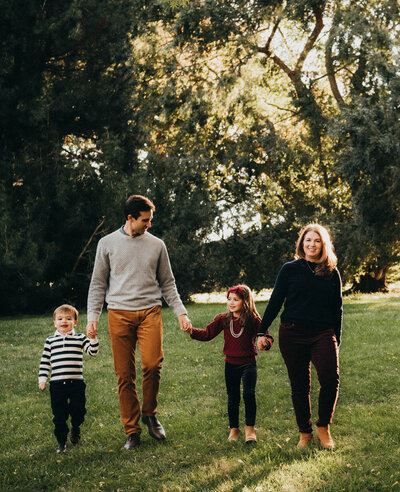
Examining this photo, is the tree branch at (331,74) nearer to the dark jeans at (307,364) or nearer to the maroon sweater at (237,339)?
the maroon sweater at (237,339)

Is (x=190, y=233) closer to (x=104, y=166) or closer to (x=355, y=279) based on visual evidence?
(x=104, y=166)

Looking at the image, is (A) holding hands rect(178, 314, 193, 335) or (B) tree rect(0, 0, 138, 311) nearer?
(A) holding hands rect(178, 314, 193, 335)

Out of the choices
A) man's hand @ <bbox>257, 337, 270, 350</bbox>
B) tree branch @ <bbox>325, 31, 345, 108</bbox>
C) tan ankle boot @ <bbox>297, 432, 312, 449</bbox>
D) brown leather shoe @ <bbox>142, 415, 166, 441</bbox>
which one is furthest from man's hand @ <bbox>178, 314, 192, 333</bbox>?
tree branch @ <bbox>325, 31, 345, 108</bbox>

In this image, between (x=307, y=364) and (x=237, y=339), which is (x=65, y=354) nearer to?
(x=237, y=339)

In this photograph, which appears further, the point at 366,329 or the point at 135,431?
the point at 366,329

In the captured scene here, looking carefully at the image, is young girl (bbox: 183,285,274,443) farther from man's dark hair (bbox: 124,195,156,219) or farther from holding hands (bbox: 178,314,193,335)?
man's dark hair (bbox: 124,195,156,219)

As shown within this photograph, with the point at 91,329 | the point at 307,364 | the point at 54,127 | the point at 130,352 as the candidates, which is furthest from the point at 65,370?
the point at 54,127

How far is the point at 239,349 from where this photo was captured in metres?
5.24

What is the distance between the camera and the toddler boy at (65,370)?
5.27 m

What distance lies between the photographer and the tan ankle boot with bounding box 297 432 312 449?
5.10 meters

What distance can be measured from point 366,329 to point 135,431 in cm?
805

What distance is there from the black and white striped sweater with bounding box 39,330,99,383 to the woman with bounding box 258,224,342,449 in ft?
5.37

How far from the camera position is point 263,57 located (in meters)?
22.7

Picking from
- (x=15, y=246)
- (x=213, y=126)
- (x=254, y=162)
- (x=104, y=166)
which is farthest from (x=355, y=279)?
(x=15, y=246)
